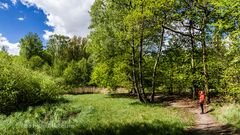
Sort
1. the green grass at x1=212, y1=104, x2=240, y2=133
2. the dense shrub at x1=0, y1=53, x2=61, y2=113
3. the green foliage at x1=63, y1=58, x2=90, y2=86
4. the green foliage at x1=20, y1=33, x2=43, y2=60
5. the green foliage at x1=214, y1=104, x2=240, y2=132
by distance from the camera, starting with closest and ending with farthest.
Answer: the green grass at x1=212, y1=104, x2=240, y2=133, the green foliage at x1=214, y1=104, x2=240, y2=132, the dense shrub at x1=0, y1=53, x2=61, y2=113, the green foliage at x1=63, y1=58, x2=90, y2=86, the green foliage at x1=20, y1=33, x2=43, y2=60

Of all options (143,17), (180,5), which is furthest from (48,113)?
(180,5)

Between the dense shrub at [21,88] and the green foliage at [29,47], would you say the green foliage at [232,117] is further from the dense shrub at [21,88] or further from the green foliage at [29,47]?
the green foliage at [29,47]

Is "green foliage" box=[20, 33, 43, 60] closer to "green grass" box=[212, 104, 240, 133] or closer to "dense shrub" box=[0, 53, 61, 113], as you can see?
"dense shrub" box=[0, 53, 61, 113]

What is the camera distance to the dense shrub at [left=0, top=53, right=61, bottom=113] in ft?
111

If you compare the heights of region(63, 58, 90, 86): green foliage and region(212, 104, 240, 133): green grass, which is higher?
region(63, 58, 90, 86): green foliage

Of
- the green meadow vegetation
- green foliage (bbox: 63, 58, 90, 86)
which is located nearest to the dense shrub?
the green meadow vegetation

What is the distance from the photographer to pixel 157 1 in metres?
32.1

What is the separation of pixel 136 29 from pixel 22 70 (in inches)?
574

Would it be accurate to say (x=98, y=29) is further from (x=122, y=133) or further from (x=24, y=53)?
(x=24, y=53)

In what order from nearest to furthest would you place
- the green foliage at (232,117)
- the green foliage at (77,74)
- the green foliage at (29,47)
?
the green foliage at (232,117)
the green foliage at (77,74)
the green foliage at (29,47)

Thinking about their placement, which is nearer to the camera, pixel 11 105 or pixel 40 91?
pixel 11 105

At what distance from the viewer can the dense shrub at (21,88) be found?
3381 cm

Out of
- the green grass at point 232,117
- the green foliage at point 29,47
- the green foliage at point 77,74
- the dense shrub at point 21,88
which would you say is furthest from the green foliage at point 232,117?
the green foliage at point 29,47

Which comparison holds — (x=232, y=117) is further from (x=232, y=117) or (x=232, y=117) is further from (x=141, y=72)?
(x=141, y=72)
